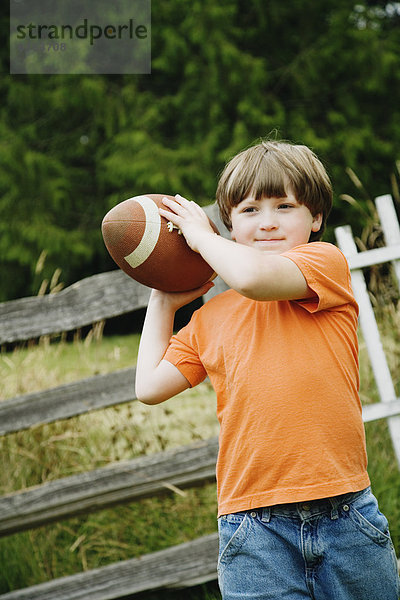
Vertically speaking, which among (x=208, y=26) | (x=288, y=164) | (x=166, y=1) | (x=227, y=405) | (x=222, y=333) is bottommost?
(x=227, y=405)

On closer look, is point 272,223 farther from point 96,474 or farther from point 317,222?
point 96,474

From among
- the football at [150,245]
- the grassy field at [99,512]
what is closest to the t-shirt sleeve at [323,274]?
the football at [150,245]

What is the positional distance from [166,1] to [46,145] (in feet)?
10.6

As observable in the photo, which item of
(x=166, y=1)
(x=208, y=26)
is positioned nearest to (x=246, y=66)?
(x=208, y=26)

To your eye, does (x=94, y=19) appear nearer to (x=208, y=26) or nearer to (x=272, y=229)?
(x=208, y=26)

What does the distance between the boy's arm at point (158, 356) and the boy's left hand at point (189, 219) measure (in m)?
0.21

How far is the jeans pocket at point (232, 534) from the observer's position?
4.65 ft

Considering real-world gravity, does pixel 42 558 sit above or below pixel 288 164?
below

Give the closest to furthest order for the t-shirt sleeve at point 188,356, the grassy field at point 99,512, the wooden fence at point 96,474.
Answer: the t-shirt sleeve at point 188,356
the wooden fence at point 96,474
the grassy field at point 99,512

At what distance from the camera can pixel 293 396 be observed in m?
1.41

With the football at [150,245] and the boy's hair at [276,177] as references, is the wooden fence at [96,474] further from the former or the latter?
the boy's hair at [276,177]

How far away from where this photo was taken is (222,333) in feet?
5.01

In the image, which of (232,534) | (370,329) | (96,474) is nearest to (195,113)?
(370,329)

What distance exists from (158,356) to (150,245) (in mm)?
286
